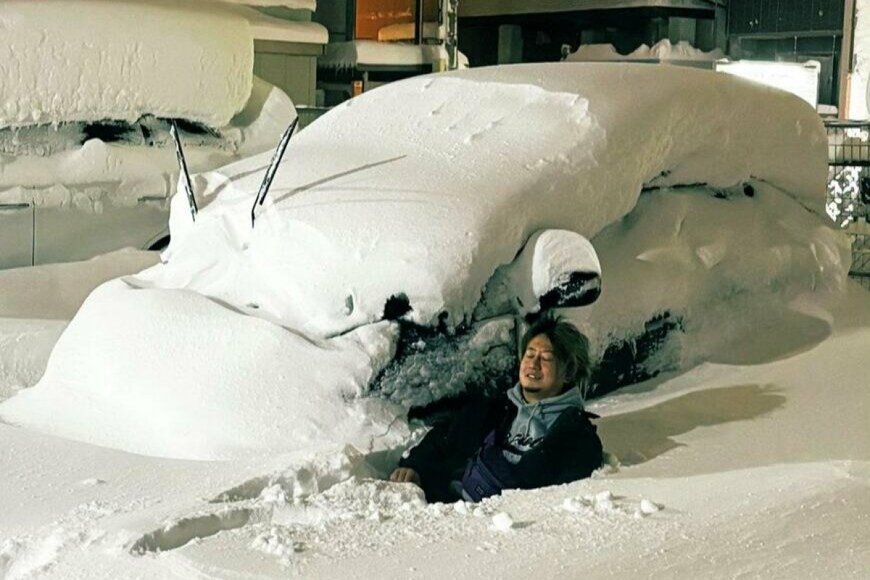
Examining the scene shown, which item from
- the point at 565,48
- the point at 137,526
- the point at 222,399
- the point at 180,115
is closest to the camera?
the point at 137,526

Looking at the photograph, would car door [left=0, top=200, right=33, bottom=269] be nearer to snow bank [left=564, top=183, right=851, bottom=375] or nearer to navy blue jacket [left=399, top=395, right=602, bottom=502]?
snow bank [left=564, top=183, right=851, bottom=375]

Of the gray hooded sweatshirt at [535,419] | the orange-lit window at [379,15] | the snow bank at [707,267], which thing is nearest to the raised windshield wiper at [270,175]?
the snow bank at [707,267]

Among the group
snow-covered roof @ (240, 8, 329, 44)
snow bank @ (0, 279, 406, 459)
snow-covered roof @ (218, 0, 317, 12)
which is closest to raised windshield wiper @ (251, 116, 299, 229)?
snow bank @ (0, 279, 406, 459)

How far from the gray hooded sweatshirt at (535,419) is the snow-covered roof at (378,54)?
11053 millimetres

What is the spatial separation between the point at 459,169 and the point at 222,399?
129 cm

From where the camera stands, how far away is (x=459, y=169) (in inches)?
186

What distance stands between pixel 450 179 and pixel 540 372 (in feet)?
3.11

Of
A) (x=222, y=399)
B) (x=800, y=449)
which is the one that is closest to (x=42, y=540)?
(x=222, y=399)

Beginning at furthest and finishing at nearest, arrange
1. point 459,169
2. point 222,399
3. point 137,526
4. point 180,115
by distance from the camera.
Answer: point 180,115 < point 459,169 < point 222,399 < point 137,526

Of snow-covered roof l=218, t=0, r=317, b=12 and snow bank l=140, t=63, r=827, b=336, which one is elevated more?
snow-covered roof l=218, t=0, r=317, b=12

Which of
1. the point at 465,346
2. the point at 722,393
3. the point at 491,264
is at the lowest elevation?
the point at 722,393

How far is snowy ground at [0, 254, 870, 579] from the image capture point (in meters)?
3.00

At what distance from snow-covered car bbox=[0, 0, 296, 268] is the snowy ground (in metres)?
3.15

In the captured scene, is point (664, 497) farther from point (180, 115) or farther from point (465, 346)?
point (180, 115)
